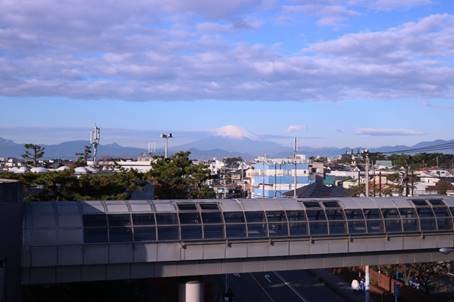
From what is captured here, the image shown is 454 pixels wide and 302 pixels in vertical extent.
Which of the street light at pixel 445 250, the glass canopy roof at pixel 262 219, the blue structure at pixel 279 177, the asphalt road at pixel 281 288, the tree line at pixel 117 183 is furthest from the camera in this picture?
the blue structure at pixel 279 177

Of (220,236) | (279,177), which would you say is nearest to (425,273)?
(220,236)

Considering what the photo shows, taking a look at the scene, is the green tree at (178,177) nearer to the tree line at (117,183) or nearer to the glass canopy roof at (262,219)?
the tree line at (117,183)

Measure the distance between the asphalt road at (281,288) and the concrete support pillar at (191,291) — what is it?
1136 cm

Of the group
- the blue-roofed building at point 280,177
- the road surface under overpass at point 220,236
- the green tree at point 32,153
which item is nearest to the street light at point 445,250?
the road surface under overpass at point 220,236

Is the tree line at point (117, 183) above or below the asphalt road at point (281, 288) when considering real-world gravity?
above

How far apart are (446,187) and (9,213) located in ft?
239

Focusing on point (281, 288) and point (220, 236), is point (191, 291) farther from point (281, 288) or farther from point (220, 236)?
Result: point (281, 288)

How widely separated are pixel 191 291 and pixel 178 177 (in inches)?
1250

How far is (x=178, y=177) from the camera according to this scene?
57.4 meters

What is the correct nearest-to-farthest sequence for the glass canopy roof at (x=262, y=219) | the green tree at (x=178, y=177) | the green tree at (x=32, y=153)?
the glass canopy roof at (x=262, y=219) < the green tree at (x=178, y=177) < the green tree at (x=32, y=153)

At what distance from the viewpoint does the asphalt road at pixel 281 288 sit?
38.3m

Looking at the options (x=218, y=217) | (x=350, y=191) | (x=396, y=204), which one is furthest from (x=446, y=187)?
(x=218, y=217)

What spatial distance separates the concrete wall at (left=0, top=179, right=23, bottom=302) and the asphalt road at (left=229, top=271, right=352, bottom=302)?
60.1ft

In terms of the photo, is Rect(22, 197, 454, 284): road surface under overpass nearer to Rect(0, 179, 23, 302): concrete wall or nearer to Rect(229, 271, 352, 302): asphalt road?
Rect(0, 179, 23, 302): concrete wall
